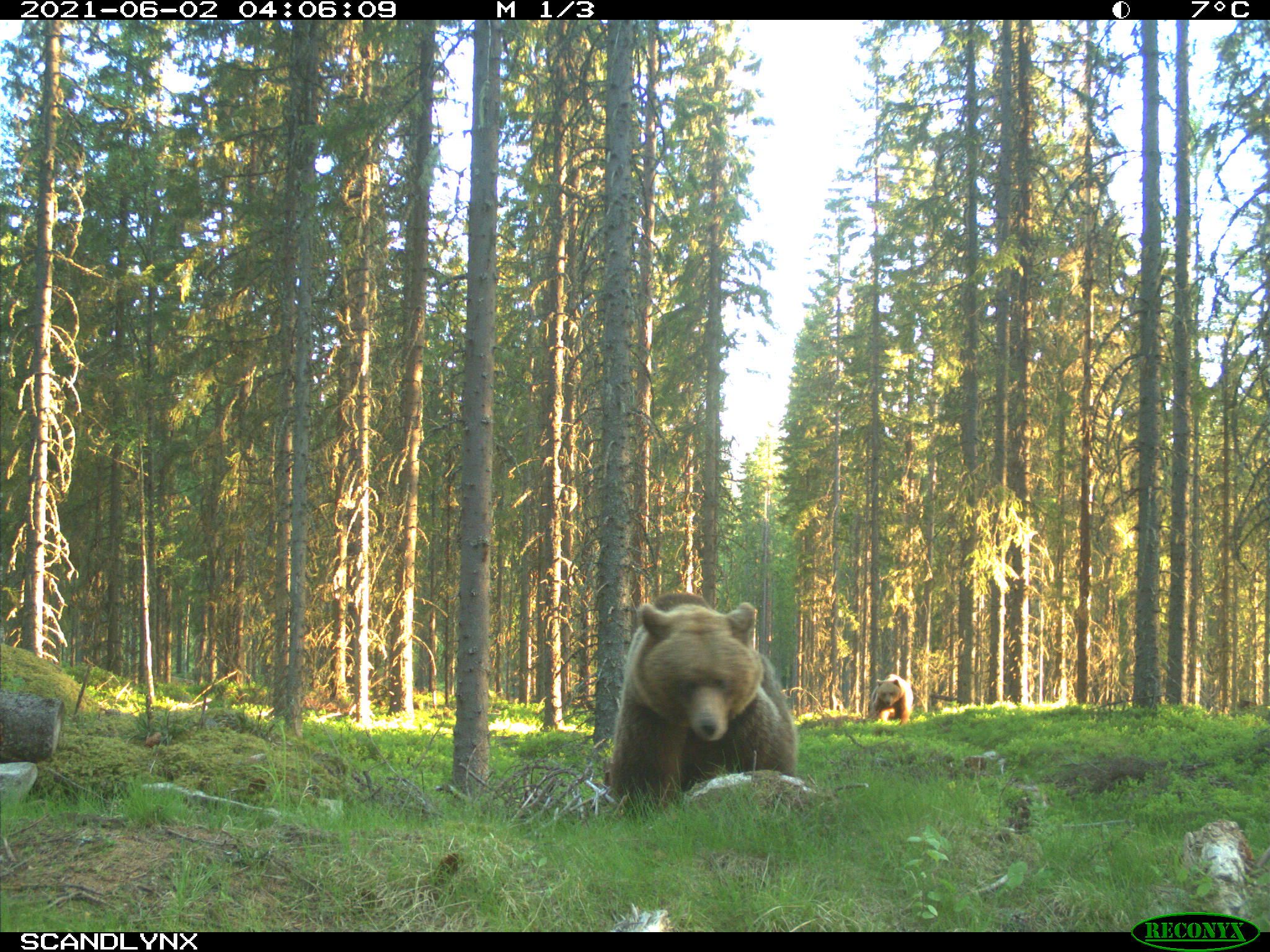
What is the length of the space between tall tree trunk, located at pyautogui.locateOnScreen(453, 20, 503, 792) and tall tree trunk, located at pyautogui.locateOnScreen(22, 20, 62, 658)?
8.53 metres

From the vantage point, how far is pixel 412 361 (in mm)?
16234

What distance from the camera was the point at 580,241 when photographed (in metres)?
12.2

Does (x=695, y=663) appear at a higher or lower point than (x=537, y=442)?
lower

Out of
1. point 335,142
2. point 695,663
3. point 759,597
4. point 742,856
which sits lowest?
point 759,597

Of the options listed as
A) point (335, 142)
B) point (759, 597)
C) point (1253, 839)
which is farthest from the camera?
point (759, 597)

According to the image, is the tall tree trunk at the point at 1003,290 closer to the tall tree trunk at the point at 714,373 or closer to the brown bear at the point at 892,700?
the brown bear at the point at 892,700

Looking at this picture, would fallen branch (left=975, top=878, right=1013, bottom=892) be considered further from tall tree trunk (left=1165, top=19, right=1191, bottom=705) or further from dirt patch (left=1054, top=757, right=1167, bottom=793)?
tall tree trunk (left=1165, top=19, right=1191, bottom=705)

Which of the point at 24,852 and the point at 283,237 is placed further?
the point at 283,237

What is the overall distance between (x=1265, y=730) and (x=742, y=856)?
1009 centimetres

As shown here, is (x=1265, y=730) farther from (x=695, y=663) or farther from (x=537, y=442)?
(x=537, y=442)

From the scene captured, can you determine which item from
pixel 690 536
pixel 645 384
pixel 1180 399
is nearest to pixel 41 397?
pixel 645 384
